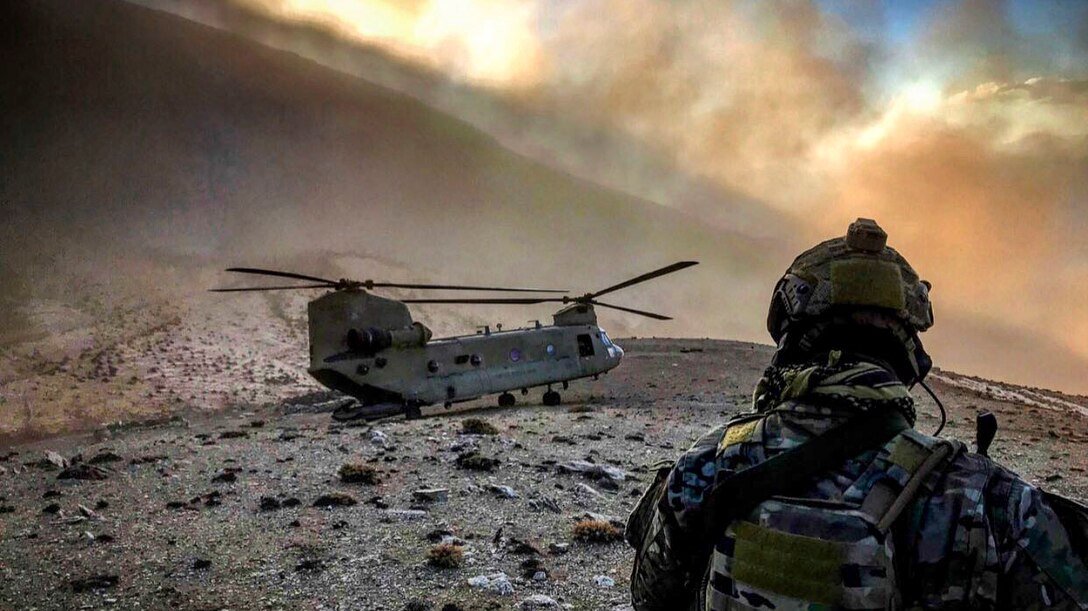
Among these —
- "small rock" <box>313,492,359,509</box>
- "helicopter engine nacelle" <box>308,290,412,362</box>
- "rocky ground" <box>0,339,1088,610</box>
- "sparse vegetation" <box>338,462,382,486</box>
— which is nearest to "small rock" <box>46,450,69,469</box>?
"rocky ground" <box>0,339,1088,610</box>

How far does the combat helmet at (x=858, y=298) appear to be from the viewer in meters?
3.01

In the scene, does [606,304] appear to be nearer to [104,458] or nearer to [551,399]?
[551,399]

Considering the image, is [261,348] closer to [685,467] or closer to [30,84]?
[685,467]

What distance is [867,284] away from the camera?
301cm

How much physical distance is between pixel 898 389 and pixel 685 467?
903 mm

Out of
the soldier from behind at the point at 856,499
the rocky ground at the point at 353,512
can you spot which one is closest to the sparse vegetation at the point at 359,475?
the rocky ground at the point at 353,512

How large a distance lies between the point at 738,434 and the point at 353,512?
28.3 feet

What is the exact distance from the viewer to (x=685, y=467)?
3.04m

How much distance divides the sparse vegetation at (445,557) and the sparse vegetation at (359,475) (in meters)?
3.42

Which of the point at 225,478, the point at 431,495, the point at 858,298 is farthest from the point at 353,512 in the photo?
the point at 858,298

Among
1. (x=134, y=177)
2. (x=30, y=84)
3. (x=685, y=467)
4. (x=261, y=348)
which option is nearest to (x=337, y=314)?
(x=685, y=467)

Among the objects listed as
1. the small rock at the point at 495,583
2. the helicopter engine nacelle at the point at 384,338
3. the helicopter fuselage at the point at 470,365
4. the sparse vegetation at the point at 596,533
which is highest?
the helicopter engine nacelle at the point at 384,338

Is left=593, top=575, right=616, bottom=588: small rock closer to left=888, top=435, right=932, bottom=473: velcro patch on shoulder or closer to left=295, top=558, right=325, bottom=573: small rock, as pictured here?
left=295, top=558, right=325, bottom=573: small rock

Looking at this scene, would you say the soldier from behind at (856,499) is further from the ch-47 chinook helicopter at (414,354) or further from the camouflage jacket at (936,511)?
the ch-47 chinook helicopter at (414,354)
